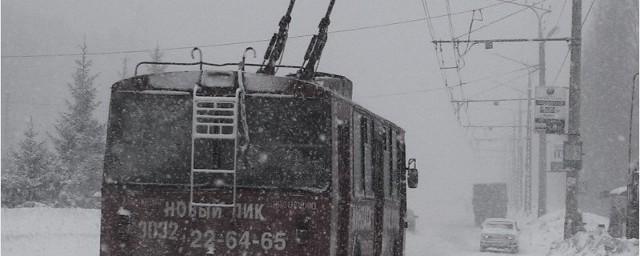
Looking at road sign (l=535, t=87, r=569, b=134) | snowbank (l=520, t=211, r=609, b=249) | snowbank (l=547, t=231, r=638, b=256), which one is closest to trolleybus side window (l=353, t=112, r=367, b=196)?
snowbank (l=547, t=231, r=638, b=256)

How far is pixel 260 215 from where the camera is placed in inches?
401

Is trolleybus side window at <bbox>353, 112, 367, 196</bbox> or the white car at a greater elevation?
trolleybus side window at <bbox>353, 112, 367, 196</bbox>

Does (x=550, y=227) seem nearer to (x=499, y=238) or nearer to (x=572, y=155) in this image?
(x=499, y=238)

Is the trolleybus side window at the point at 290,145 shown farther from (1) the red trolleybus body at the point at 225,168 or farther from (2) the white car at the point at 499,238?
(2) the white car at the point at 499,238

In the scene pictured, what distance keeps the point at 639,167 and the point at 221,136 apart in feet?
68.2

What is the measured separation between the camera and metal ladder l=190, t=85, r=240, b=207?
9812mm

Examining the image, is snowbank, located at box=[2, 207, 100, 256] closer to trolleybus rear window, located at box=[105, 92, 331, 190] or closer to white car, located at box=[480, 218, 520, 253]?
trolleybus rear window, located at box=[105, 92, 331, 190]

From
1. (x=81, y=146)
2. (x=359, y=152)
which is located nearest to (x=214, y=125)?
(x=359, y=152)

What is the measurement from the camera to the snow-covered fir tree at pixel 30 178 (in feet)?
139

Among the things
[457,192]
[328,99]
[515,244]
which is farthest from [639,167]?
[457,192]

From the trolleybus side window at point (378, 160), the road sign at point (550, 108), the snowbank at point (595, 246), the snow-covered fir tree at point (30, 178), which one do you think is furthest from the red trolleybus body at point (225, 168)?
the snow-covered fir tree at point (30, 178)

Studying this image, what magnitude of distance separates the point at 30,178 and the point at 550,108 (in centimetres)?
2366

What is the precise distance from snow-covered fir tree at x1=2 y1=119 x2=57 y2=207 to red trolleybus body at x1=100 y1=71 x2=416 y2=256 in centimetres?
3280

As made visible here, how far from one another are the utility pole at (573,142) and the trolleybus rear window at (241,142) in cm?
1899
